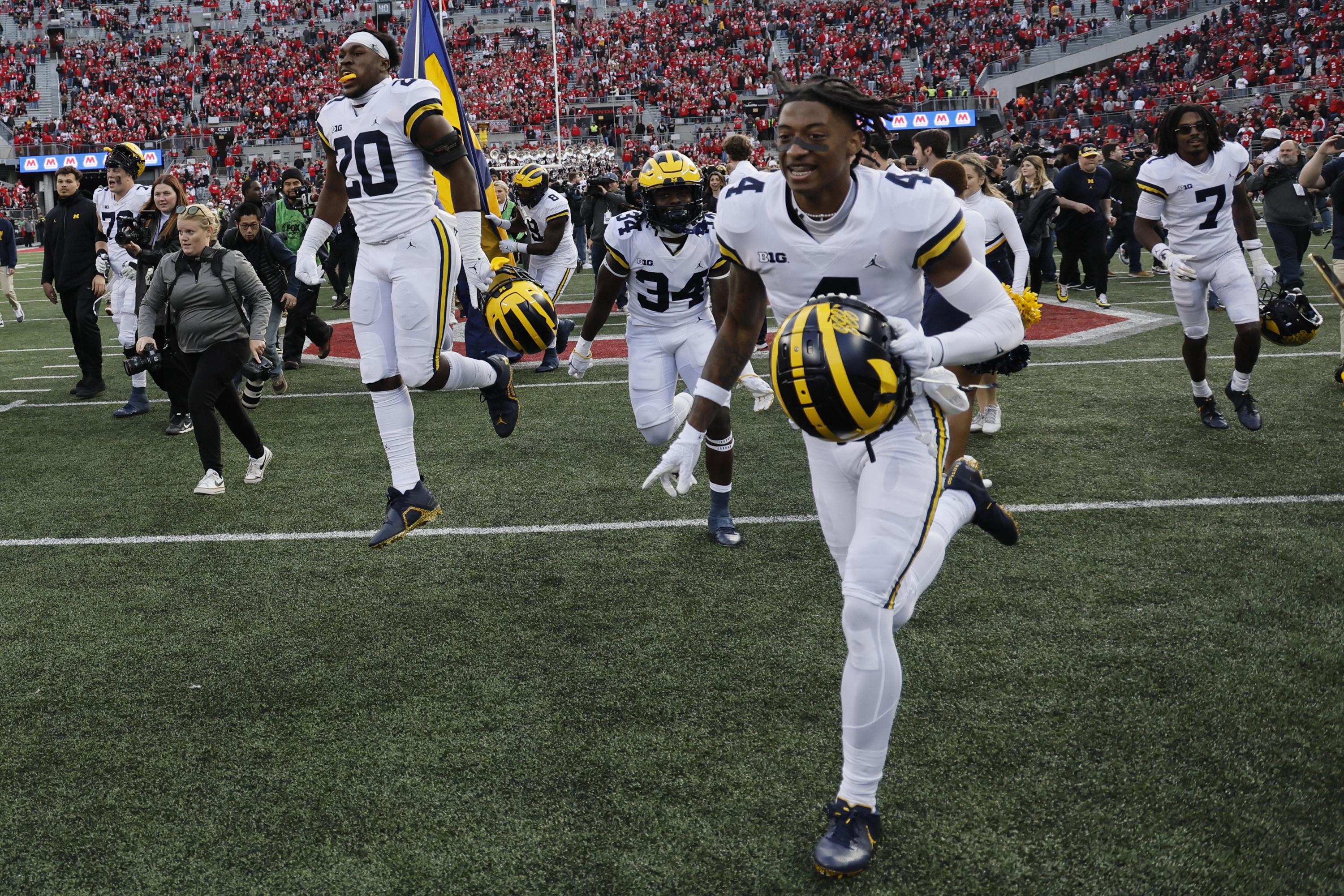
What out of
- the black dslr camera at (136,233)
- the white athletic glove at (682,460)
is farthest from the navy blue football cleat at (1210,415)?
the black dslr camera at (136,233)

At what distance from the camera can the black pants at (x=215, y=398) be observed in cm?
719

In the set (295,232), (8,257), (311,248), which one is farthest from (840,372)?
(8,257)

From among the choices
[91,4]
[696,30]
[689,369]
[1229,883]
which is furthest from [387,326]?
[91,4]

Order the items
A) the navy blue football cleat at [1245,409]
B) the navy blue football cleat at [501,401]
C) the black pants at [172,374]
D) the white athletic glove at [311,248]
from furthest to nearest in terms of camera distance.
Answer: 1. the black pants at [172,374]
2. the navy blue football cleat at [1245,409]
3. the navy blue football cleat at [501,401]
4. the white athletic glove at [311,248]

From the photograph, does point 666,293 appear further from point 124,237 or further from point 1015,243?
point 124,237

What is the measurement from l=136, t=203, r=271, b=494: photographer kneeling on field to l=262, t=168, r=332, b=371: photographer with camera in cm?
340

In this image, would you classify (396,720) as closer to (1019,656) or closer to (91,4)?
(1019,656)

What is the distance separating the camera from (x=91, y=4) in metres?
54.5

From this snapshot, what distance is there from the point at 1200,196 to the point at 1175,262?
560 millimetres

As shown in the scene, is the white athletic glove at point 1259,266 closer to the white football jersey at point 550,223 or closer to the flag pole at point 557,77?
the white football jersey at point 550,223

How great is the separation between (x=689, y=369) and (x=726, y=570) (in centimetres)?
142

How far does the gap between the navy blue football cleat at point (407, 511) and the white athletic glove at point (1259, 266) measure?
5.83m

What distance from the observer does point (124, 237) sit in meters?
8.98

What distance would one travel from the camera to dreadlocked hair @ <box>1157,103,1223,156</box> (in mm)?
7500
